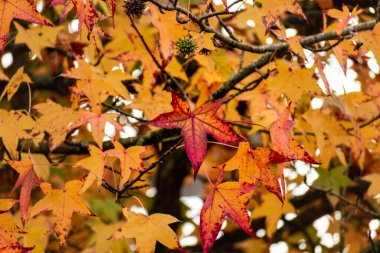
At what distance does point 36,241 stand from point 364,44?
117 centimetres

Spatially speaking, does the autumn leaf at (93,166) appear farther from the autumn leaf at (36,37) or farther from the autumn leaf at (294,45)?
the autumn leaf at (36,37)

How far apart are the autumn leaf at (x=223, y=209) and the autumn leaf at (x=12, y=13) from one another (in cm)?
66

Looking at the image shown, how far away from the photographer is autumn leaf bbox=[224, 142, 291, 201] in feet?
5.13

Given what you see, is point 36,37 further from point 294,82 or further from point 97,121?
point 294,82

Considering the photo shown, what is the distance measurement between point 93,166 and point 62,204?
0.16 metres

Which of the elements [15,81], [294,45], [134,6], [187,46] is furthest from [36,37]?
[294,45]

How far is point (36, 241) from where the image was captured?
1.78 meters

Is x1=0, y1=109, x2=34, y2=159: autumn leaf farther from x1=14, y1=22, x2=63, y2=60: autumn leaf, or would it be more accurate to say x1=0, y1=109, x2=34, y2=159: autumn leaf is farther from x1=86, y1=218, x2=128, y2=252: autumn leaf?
x1=86, y1=218, x2=128, y2=252: autumn leaf

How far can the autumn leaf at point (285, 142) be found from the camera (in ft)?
5.08

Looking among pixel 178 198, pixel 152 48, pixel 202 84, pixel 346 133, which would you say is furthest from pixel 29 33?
pixel 178 198

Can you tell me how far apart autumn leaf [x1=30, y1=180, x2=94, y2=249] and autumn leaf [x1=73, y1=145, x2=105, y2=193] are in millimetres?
45

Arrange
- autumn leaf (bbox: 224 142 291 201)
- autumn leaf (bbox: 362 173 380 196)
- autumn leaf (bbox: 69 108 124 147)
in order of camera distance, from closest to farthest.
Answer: autumn leaf (bbox: 224 142 291 201) → autumn leaf (bbox: 69 108 124 147) → autumn leaf (bbox: 362 173 380 196)

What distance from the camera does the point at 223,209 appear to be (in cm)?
154

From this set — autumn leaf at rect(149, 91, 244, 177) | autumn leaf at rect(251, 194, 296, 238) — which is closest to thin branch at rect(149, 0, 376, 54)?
autumn leaf at rect(149, 91, 244, 177)
